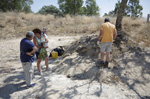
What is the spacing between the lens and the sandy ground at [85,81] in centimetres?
308

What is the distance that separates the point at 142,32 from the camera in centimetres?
772

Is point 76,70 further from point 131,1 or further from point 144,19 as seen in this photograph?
point 131,1

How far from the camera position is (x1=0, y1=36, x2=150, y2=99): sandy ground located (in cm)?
308

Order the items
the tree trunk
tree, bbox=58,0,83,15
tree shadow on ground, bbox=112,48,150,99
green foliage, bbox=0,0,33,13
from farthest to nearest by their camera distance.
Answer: tree, bbox=58,0,83,15 < green foliage, bbox=0,0,33,13 < the tree trunk < tree shadow on ground, bbox=112,48,150,99

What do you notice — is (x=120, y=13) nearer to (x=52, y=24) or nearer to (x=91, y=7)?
(x=52, y=24)

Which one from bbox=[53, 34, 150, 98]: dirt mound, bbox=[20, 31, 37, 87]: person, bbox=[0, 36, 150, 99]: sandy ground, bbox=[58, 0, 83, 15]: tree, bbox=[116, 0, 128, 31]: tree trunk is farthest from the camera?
bbox=[58, 0, 83, 15]: tree

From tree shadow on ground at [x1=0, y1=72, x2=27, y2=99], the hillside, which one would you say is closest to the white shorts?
the hillside

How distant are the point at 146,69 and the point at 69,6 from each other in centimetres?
2156

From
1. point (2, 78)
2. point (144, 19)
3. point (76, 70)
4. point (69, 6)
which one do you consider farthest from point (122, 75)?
point (69, 6)

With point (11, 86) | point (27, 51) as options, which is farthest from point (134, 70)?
point (11, 86)

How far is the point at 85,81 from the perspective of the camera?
3744mm

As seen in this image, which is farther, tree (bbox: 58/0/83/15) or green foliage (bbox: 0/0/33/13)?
tree (bbox: 58/0/83/15)

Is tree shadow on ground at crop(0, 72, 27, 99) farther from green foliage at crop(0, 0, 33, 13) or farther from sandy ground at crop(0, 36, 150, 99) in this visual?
green foliage at crop(0, 0, 33, 13)

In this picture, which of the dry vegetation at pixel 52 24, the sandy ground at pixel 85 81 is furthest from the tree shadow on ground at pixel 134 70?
the dry vegetation at pixel 52 24
